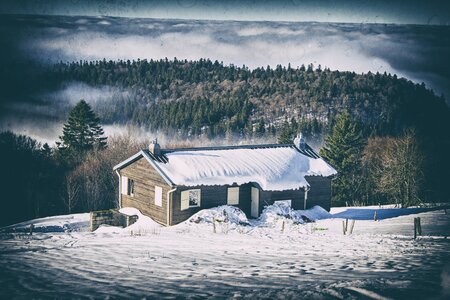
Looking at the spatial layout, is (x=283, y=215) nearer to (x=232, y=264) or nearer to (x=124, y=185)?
(x=124, y=185)

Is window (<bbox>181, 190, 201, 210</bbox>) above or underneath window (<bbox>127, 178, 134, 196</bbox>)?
underneath

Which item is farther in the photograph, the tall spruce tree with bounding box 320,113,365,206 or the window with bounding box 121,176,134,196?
the tall spruce tree with bounding box 320,113,365,206

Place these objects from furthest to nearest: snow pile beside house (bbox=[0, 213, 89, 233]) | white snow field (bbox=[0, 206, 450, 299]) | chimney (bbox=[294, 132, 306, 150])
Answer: chimney (bbox=[294, 132, 306, 150]) < snow pile beside house (bbox=[0, 213, 89, 233]) < white snow field (bbox=[0, 206, 450, 299])

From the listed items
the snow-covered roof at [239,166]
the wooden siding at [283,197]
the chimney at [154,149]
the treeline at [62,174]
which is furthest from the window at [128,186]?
the treeline at [62,174]

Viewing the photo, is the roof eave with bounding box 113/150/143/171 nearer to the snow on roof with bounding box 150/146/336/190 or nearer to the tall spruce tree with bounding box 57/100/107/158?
the snow on roof with bounding box 150/146/336/190

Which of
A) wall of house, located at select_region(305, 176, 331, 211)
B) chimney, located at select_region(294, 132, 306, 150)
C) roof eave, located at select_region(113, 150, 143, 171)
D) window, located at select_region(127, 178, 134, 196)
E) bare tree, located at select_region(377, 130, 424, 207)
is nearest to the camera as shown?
roof eave, located at select_region(113, 150, 143, 171)

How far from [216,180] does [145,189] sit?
15.0 ft

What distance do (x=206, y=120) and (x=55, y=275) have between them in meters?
101

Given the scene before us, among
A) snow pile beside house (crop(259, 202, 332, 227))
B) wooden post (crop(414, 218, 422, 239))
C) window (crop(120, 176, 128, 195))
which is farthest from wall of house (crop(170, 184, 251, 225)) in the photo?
wooden post (crop(414, 218, 422, 239))

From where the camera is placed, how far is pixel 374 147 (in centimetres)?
7244

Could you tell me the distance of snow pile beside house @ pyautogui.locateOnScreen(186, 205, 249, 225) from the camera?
92.2 feet

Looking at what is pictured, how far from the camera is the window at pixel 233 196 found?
30.3 m

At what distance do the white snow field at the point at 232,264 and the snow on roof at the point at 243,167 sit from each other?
3.74 metres

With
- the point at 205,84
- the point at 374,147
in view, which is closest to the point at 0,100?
the point at 205,84
